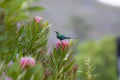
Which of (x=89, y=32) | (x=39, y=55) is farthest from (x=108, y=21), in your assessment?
(x=39, y=55)

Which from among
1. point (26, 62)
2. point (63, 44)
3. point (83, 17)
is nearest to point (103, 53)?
point (63, 44)

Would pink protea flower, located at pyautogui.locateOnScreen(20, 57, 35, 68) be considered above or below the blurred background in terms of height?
below

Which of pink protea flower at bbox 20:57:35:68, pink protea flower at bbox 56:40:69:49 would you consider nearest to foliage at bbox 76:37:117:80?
pink protea flower at bbox 56:40:69:49

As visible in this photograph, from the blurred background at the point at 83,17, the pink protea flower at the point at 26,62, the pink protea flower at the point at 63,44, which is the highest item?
the blurred background at the point at 83,17

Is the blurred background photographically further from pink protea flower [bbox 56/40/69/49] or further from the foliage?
pink protea flower [bbox 56/40/69/49]

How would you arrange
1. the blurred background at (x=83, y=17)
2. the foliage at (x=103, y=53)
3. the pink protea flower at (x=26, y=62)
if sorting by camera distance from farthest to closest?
1. the blurred background at (x=83, y=17)
2. the foliage at (x=103, y=53)
3. the pink protea flower at (x=26, y=62)

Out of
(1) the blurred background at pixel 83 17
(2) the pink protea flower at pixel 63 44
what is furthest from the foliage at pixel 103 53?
(2) the pink protea flower at pixel 63 44

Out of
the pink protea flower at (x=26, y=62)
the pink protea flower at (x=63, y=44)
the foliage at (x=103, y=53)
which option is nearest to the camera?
the pink protea flower at (x=26, y=62)

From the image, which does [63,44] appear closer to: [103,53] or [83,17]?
[103,53]

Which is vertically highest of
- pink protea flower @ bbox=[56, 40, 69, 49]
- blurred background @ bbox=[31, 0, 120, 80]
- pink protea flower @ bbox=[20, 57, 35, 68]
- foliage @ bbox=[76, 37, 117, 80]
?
blurred background @ bbox=[31, 0, 120, 80]

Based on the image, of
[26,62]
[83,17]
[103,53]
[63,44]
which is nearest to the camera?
[26,62]

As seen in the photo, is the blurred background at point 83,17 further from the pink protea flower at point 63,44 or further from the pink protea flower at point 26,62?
the pink protea flower at point 26,62
